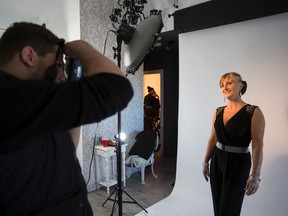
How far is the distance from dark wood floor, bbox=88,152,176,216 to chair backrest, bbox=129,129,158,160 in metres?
0.43

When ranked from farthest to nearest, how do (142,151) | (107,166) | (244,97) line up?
(142,151) < (107,166) < (244,97)

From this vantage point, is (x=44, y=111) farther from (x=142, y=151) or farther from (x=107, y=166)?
(x=142, y=151)

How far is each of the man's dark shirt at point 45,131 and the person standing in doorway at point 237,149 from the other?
1.26m

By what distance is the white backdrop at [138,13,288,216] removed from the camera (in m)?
2.10

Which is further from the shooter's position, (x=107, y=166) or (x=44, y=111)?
(x=107, y=166)

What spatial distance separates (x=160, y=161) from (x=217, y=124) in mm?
2721

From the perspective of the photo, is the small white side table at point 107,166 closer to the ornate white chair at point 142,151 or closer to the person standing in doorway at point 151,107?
the ornate white chair at point 142,151

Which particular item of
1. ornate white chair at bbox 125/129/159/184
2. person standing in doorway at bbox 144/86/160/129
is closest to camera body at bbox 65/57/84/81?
ornate white chair at bbox 125/129/159/184

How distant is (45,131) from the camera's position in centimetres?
46

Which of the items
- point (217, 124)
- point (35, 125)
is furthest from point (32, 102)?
point (217, 124)

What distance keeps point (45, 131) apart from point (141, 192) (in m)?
2.77

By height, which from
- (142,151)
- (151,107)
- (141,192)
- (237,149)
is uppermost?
(151,107)

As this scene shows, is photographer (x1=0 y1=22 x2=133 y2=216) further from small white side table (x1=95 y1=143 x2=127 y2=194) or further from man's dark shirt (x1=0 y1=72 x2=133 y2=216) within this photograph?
small white side table (x1=95 y1=143 x2=127 y2=194)

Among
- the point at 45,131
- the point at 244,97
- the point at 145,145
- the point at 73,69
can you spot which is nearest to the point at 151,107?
the point at 145,145
